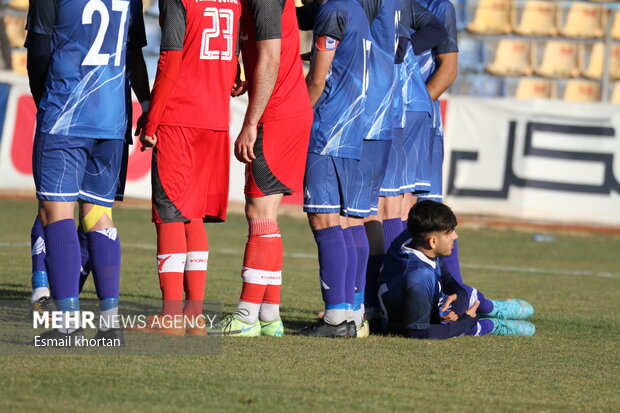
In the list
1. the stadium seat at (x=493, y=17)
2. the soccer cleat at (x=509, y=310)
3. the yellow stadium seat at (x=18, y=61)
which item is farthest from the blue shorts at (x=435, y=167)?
the yellow stadium seat at (x=18, y=61)

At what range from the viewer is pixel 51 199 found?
16.6 ft

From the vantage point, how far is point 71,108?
508 centimetres

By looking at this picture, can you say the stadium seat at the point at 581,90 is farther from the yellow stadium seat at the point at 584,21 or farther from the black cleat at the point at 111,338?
the black cleat at the point at 111,338

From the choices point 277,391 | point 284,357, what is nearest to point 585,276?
point 284,357

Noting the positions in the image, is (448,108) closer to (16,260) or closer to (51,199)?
(16,260)

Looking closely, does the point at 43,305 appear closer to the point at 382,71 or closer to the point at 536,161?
the point at 382,71

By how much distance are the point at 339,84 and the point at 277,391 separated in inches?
88.3

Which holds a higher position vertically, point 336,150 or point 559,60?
point 559,60

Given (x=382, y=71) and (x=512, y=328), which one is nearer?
(x=382, y=71)

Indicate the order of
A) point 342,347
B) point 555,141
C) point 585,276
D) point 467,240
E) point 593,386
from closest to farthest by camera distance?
point 593,386 < point 342,347 < point 585,276 < point 467,240 < point 555,141

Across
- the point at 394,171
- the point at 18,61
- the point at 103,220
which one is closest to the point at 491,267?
the point at 394,171

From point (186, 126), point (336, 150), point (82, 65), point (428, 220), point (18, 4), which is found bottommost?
point (428, 220)

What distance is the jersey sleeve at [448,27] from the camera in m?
7.26

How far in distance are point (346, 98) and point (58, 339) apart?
2061 mm
